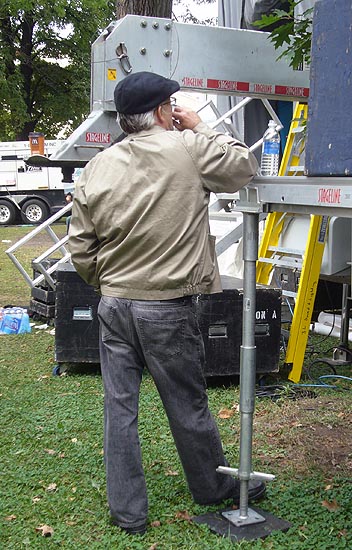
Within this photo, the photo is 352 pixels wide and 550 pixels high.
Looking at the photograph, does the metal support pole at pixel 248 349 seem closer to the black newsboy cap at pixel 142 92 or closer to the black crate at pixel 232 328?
the black newsboy cap at pixel 142 92

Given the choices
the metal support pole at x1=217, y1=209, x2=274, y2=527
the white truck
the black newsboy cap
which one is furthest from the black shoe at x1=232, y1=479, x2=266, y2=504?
the white truck

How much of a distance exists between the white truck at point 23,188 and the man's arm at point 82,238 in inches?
834

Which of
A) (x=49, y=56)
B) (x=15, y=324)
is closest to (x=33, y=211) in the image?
(x=49, y=56)

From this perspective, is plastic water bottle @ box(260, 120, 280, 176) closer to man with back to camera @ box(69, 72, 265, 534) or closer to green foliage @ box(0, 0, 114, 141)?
man with back to camera @ box(69, 72, 265, 534)

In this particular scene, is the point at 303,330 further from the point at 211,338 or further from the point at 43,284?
the point at 43,284

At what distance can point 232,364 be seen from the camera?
577 cm

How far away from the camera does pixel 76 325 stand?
6.09 meters

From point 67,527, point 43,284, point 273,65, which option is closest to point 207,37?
point 273,65

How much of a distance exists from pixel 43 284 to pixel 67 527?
5298 millimetres

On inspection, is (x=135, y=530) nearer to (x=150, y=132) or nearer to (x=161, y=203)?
(x=161, y=203)

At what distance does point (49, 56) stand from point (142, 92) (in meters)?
31.3

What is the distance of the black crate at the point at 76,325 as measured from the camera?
609cm

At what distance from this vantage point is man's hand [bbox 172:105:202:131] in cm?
342

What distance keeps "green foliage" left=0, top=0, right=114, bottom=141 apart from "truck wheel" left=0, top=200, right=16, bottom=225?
7021 millimetres
